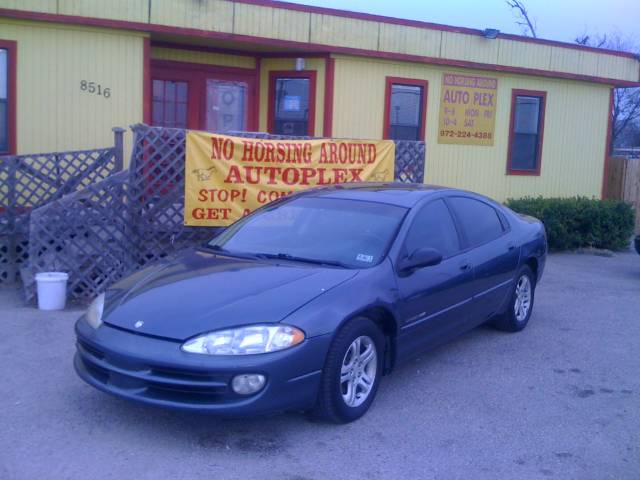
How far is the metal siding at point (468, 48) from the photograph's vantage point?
13.2 meters

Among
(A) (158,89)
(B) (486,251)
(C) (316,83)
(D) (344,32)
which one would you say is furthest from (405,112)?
(B) (486,251)

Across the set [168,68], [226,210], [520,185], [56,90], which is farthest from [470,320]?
[520,185]

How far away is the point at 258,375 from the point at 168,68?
8861 mm

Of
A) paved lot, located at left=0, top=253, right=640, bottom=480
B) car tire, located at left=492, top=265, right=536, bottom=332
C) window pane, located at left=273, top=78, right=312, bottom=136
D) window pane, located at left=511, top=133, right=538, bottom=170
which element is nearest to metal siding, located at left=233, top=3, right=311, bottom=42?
window pane, located at left=273, top=78, right=312, bottom=136

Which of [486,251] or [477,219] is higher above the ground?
[477,219]

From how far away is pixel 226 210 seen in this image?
906 centimetres

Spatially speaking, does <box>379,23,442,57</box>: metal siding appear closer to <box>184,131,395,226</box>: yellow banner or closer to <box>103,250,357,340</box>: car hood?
<box>184,131,395,226</box>: yellow banner

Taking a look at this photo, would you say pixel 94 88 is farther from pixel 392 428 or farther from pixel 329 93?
pixel 392 428

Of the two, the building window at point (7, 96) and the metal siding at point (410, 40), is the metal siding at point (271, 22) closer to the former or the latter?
the metal siding at point (410, 40)

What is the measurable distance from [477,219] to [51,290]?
438 cm

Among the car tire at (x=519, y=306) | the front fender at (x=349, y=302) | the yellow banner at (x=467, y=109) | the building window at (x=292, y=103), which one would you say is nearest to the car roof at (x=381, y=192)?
the front fender at (x=349, y=302)

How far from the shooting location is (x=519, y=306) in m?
7.47

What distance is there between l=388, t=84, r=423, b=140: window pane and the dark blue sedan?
6.37 meters

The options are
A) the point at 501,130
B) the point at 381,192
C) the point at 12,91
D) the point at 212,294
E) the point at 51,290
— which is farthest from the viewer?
the point at 501,130
